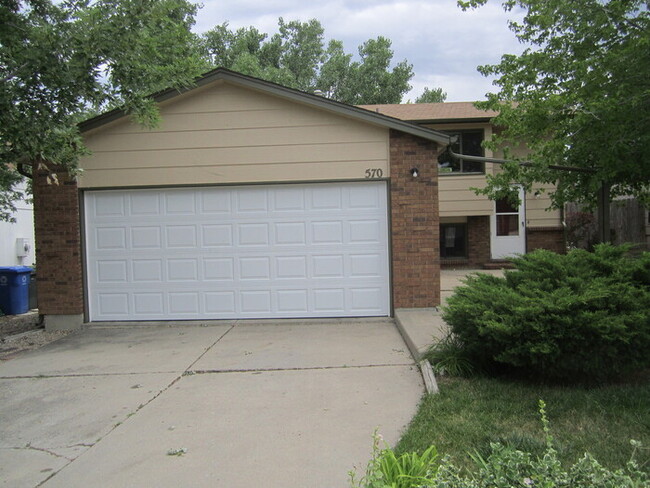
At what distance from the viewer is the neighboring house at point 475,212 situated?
1739cm

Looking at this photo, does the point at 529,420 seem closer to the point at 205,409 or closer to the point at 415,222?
the point at 205,409

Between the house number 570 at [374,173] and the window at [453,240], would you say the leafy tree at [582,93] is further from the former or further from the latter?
the window at [453,240]

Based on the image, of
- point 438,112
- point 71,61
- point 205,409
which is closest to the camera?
point 205,409

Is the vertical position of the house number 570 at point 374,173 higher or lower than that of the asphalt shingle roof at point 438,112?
lower

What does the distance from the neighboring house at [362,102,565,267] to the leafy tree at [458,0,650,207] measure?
24.9 ft

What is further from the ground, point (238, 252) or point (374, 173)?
point (374, 173)

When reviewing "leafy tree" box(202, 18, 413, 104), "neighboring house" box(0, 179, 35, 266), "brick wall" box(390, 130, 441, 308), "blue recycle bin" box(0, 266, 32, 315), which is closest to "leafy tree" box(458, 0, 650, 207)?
"brick wall" box(390, 130, 441, 308)

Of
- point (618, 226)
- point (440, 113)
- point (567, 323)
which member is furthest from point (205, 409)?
point (618, 226)

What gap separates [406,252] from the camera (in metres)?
9.37

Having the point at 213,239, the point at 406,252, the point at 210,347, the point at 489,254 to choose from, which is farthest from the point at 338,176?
the point at 489,254

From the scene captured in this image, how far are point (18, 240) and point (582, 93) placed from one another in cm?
1829

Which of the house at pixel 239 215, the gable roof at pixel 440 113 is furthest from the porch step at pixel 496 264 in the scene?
the house at pixel 239 215

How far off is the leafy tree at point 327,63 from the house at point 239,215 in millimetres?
24427

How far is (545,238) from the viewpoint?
58.9 ft
